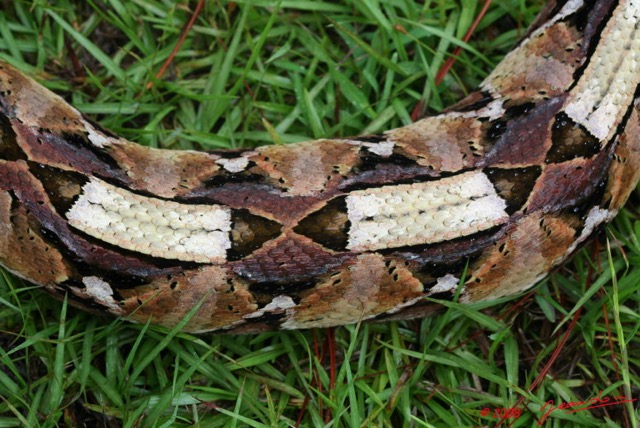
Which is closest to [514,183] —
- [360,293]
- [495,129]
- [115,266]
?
[495,129]

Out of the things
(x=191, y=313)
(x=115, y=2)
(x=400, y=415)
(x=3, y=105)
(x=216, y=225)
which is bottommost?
(x=400, y=415)

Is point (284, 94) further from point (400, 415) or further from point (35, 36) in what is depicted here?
point (400, 415)

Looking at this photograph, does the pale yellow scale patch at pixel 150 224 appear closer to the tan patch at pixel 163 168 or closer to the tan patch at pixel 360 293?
the tan patch at pixel 163 168

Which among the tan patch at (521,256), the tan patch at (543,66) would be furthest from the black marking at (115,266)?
the tan patch at (543,66)

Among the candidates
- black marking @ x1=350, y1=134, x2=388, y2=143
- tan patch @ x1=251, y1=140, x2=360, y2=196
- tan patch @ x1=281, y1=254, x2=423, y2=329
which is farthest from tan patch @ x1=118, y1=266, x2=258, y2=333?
black marking @ x1=350, y1=134, x2=388, y2=143

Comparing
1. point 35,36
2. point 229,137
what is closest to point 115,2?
point 35,36

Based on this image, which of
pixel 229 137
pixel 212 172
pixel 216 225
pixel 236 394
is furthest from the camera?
pixel 229 137
